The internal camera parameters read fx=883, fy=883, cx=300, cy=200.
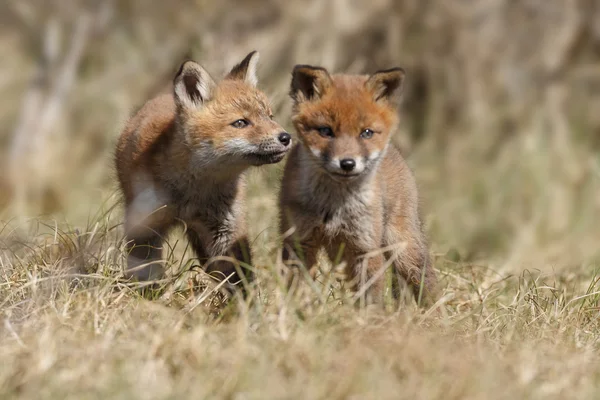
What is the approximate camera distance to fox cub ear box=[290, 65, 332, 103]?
17.9ft

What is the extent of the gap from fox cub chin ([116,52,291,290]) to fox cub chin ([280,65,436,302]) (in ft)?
0.86

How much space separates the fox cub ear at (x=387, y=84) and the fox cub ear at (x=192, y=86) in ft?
3.47

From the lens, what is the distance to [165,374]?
13.1 feet

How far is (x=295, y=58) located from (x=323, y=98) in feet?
16.0

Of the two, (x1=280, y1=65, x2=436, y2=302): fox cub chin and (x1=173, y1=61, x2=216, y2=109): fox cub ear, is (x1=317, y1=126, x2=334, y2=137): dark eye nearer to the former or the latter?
(x1=280, y1=65, x2=436, y2=302): fox cub chin

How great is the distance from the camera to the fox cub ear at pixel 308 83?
5.46m

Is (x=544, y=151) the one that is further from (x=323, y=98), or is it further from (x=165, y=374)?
(x=165, y=374)

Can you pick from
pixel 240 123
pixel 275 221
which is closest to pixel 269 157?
pixel 240 123

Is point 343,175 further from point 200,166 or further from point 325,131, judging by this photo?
point 200,166

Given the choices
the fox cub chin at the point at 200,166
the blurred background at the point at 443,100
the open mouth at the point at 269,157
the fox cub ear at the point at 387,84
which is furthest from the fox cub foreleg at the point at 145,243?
the blurred background at the point at 443,100

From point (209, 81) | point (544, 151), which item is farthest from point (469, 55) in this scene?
point (209, 81)

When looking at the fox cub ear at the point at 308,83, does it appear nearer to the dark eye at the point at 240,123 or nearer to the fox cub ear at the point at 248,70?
the dark eye at the point at 240,123

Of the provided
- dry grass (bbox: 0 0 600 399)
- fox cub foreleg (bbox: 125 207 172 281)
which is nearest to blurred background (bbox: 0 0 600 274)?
dry grass (bbox: 0 0 600 399)

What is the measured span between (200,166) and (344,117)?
1.01 meters
